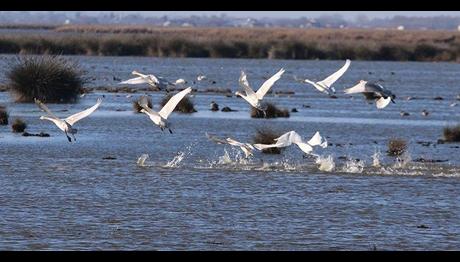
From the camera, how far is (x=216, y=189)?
14.8 meters

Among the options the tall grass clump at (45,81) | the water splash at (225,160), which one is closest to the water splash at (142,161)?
the water splash at (225,160)

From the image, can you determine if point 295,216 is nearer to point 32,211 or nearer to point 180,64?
point 32,211

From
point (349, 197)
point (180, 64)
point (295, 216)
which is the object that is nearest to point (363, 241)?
point (295, 216)

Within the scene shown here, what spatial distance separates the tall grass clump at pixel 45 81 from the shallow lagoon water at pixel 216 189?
5.31 ft

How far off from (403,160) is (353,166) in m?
1.87

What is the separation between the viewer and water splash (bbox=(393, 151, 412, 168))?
18.5 meters

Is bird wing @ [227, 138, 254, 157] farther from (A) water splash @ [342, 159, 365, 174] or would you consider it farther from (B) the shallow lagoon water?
(A) water splash @ [342, 159, 365, 174]

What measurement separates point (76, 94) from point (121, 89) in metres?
8.41

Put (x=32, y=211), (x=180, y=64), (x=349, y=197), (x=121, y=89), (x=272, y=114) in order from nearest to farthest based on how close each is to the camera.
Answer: (x=32, y=211) → (x=349, y=197) → (x=272, y=114) → (x=121, y=89) → (x=180, y=64)

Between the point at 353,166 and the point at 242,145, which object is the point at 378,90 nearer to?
the point at 242,145

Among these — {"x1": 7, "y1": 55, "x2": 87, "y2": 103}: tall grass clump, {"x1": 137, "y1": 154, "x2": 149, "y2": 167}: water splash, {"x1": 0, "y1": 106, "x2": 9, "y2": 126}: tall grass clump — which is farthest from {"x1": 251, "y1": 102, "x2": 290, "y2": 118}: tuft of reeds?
{"x1": 137, "y1": 154, "x2": 149, "y2": 167}: water splash

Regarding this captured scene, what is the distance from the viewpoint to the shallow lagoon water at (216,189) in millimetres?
10273

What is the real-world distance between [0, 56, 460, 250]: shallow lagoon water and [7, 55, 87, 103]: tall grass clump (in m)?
1.62

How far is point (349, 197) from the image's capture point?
46.7 ft
